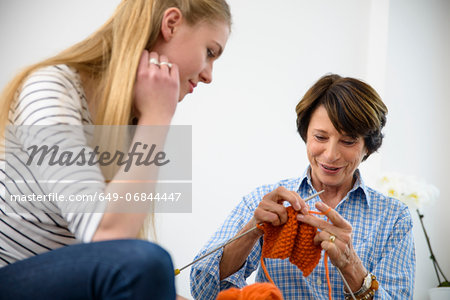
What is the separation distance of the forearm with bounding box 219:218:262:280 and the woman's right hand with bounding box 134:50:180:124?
2.03ft

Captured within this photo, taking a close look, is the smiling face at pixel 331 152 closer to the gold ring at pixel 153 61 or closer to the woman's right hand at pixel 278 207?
the woman's right hand at pixel 278 207

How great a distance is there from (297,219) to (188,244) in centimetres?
110

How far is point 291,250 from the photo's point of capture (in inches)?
59.7

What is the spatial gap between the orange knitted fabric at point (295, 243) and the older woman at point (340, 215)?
0.07 m

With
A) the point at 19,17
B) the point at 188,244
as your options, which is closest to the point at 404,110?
the point at 188,244

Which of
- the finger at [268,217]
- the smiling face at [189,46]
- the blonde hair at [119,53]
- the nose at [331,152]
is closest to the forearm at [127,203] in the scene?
the blonde hair at [119,53]

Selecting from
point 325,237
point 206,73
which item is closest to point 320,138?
point 325,237

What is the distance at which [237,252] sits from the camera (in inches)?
64.4

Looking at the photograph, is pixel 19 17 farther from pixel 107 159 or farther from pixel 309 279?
pixel 309 279

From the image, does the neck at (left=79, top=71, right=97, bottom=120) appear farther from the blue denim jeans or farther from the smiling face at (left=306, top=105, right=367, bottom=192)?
the smiling face at (left=306, top=105, right=367, bottom=192)

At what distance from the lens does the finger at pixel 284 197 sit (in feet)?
4.87

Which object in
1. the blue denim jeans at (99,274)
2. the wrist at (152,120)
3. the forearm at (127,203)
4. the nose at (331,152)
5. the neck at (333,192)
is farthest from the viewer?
the neck at (333,192)

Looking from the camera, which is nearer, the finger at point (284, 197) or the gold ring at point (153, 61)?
the gold ring at point (153, 61)

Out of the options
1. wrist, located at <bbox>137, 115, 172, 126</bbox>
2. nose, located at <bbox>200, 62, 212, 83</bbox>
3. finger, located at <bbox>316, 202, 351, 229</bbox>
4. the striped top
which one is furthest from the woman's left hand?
the striped top
